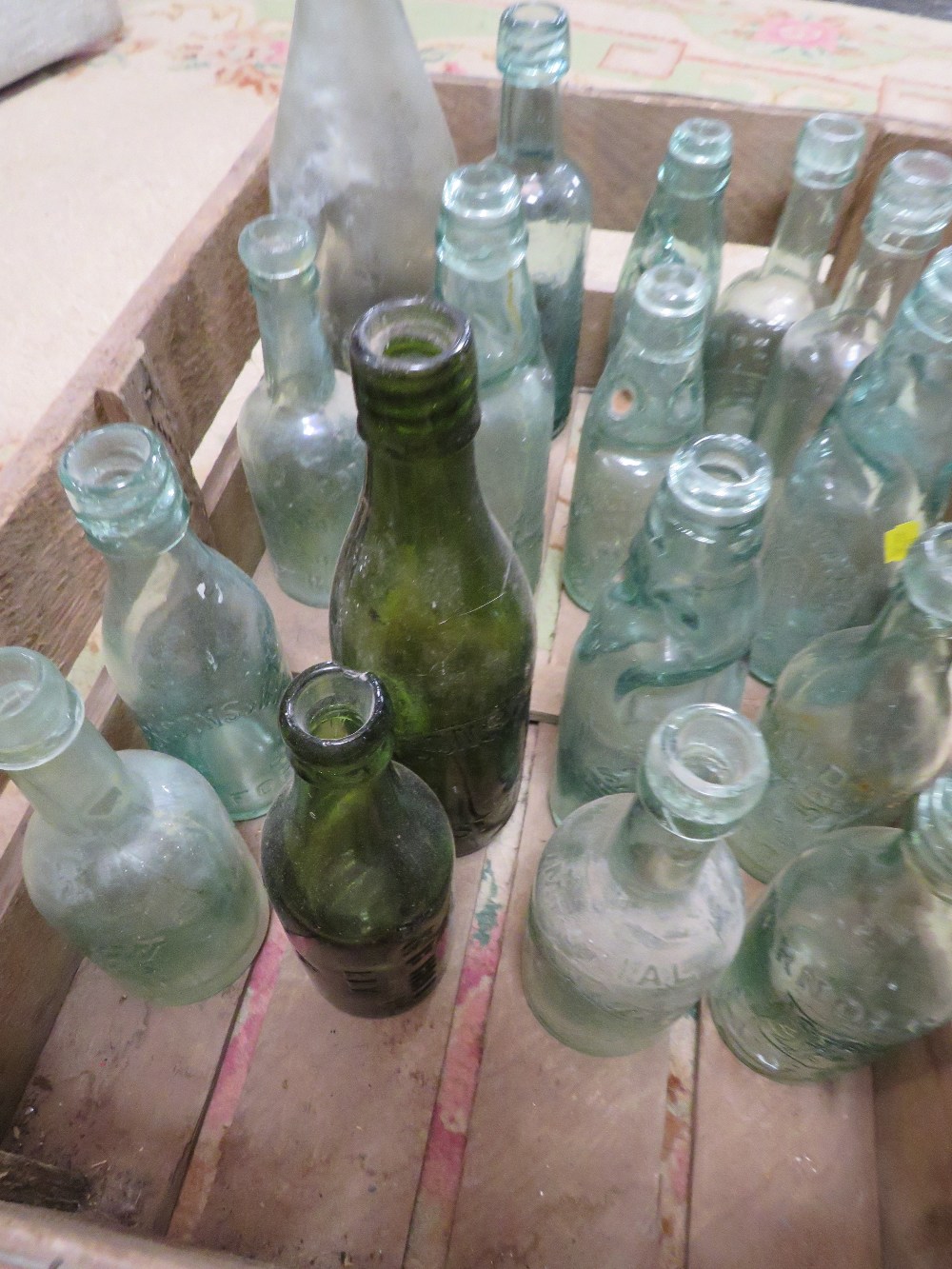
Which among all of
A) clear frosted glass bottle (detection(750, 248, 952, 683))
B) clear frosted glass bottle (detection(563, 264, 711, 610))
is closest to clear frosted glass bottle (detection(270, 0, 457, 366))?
clear frosted glass bottle (detection(563, 264, 711, 610))

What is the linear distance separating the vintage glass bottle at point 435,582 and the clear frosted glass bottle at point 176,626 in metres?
0.07

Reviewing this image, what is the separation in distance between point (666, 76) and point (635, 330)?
0.96 meters

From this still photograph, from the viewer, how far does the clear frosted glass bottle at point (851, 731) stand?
417mm

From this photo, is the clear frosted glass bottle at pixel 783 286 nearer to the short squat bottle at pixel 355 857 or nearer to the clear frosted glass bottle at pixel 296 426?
the clear frosted glass bottle at pixel 296 426

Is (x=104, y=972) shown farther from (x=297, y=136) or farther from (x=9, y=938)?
(x=297, y=136)

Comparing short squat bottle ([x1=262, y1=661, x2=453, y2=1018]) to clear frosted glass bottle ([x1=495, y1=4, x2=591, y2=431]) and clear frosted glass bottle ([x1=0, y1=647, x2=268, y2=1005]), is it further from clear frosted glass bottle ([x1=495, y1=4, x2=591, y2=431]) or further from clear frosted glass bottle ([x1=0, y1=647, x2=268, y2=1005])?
clear frosted glass bottle ([x1=495, y1=4, x2=591, y2=431])

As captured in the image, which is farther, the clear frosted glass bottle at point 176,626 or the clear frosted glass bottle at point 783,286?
the clear frosted glass bottle at point 783,286

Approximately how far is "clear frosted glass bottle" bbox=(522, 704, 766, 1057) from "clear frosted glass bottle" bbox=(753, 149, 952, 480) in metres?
A: 0.33

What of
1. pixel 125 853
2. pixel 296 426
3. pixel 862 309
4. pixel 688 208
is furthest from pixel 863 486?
pixel 125 853

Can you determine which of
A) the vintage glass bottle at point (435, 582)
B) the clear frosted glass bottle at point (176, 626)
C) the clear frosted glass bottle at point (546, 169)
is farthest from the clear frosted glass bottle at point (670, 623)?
the clear frosted glass bottle at point (546, 169)

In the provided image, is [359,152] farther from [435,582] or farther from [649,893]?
[649,893]

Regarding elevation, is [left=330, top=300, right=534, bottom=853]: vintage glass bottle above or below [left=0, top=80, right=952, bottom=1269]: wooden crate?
above

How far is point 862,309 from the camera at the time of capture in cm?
52

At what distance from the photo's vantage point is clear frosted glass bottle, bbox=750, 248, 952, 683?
417 millimetres
